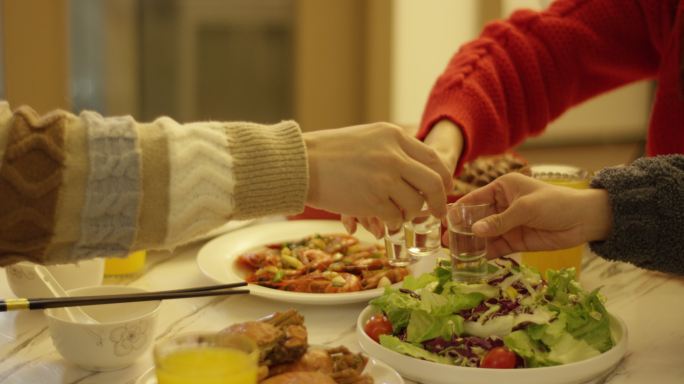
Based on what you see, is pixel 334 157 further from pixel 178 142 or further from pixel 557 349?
pixel 557 349

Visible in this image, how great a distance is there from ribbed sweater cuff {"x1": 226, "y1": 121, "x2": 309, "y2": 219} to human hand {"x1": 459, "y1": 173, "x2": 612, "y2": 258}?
1.01 feet

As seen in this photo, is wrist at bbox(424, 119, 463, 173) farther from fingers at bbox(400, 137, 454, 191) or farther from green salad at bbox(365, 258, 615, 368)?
green salad at bbox(365, 258, 615, 368)

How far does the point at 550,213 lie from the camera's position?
4.07ft

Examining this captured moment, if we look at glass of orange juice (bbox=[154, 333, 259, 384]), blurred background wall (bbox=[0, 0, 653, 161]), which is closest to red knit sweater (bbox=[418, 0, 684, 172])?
glass of orange juice (bbox=[154, 333, 259, 384])

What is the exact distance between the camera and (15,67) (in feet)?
9.61

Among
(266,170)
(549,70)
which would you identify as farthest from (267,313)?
(549,70)

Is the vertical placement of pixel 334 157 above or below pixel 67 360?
above

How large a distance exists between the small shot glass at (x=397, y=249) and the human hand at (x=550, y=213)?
18 cm

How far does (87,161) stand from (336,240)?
2.49ft

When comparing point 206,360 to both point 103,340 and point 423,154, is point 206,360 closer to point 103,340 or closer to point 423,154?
point 103,340

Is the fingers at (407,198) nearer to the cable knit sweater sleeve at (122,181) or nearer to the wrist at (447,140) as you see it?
the cable knit sweater sleeve at (122,181)

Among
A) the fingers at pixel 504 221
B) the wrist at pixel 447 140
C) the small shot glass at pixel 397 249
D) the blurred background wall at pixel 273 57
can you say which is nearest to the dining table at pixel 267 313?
the small shot glass at pixel 397 249

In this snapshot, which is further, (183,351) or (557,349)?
(557,349)

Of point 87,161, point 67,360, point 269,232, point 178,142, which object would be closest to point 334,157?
point 178,142
